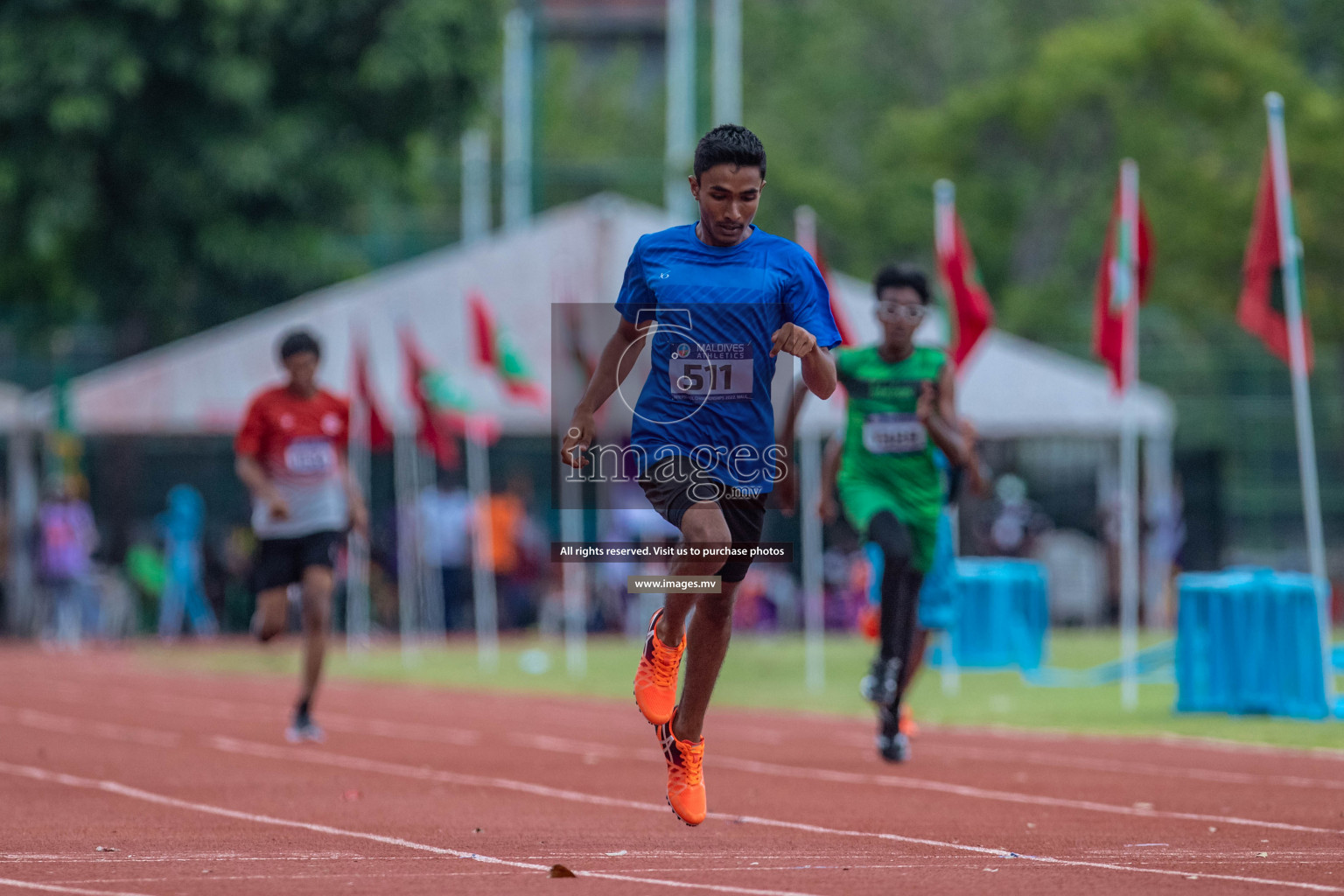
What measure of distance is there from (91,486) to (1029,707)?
19.9 meters

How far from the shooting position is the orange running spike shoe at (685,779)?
22.7ft

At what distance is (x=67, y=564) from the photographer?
85.3 ft

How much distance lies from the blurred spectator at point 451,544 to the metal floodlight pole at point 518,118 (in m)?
9.41

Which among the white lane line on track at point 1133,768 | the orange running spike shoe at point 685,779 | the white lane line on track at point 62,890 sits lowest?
the white lane line on track at point 1133,768

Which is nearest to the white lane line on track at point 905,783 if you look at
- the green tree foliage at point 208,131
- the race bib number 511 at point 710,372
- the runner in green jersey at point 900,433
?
the runner in green jersey at point 900,433

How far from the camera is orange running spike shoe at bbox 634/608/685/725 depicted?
6.87m

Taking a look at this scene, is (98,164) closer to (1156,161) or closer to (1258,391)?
(1258,391)

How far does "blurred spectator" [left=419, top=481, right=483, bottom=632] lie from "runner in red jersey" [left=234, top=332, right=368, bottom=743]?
14569 mm

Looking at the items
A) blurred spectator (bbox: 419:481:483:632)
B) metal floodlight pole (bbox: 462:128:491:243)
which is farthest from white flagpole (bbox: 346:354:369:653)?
metal floodlight pole (bbox: 462:128:491:243)

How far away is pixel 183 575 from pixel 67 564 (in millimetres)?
1634

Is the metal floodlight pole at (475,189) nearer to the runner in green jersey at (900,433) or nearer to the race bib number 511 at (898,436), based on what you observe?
the runner in green jersey at (900,433)

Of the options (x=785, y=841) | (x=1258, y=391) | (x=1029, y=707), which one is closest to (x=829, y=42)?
(x=1258, y=391)

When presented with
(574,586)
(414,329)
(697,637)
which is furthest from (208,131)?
(697,637)

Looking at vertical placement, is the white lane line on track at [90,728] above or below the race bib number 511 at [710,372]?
below
